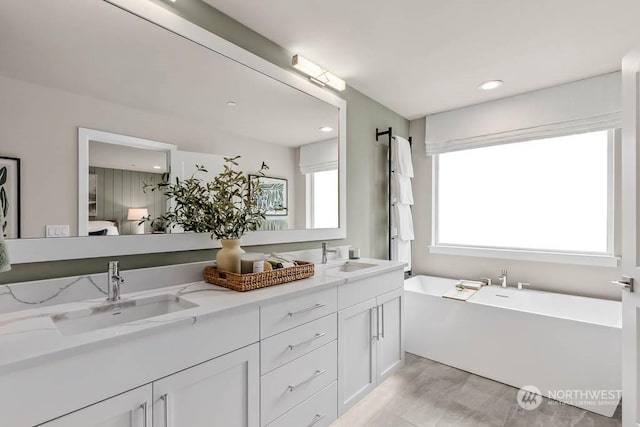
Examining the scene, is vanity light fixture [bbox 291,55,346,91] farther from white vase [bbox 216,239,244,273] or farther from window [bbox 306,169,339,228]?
white vase [bbox 216,239,244,273]

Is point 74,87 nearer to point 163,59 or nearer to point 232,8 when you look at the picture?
point 163,59

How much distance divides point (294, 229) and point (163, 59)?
1219 millimetres

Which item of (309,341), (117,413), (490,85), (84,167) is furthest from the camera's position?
(490,85)

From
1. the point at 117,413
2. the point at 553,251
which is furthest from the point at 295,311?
the point at 553,251

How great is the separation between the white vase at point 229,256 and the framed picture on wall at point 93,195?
0.55 metres

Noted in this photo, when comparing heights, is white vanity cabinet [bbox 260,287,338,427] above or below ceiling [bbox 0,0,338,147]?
below

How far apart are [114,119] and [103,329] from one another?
0.90m

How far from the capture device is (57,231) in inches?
47.9

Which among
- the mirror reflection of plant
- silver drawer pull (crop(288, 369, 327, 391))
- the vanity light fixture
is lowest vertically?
silver drawer pull (crop(288, 369, 327, 391))

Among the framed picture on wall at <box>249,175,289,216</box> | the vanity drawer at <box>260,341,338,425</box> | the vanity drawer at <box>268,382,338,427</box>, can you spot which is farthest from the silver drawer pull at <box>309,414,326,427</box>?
the framed picture on wall at <box>249,175,289,216</box>

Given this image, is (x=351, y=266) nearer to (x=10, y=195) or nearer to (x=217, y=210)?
(x=217, y=210)

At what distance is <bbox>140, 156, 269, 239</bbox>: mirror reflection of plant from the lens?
5.05 ft

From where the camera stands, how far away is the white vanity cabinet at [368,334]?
5.85 ft

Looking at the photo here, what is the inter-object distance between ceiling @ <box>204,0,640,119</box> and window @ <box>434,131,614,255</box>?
643 mm
